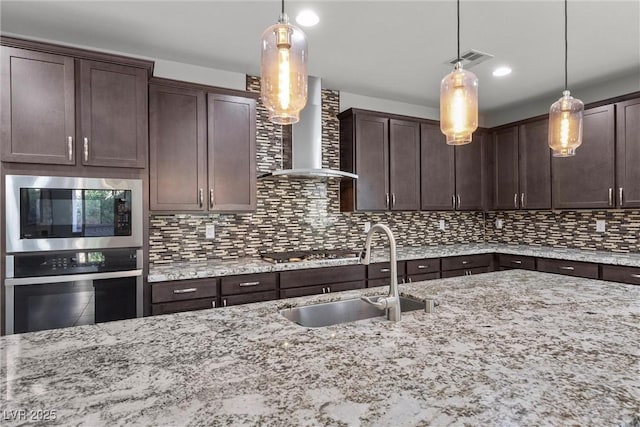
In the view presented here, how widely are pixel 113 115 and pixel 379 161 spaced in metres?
2.38

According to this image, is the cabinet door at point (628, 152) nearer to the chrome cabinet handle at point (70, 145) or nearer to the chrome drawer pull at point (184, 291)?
the chrome drawer pull at point (184, 291)

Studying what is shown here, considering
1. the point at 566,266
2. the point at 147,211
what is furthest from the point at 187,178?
the point at 566,266

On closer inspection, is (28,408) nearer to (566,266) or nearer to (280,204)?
(280,204)

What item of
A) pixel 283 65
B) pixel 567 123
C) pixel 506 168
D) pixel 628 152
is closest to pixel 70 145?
pixel 283 65

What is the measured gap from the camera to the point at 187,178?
9.33 feet

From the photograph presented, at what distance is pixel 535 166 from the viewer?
3975 mm

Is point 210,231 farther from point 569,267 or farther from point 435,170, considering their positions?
point 569,267

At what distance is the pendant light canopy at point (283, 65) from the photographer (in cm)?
120

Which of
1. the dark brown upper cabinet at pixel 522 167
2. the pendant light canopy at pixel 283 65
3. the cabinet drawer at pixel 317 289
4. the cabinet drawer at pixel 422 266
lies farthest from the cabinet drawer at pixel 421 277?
the pendant light canopy at pixel 283 65

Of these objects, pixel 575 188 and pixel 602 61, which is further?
pixel 575 188

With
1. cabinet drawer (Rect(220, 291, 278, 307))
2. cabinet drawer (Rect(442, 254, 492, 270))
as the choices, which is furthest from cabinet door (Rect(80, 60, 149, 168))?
cabinet drawer (Rect(442, 254, 492, 270))

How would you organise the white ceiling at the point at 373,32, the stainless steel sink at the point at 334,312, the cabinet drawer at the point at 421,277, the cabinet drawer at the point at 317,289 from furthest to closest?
the cabinet drawer at the point at 421,277 → the cabinet drawer at the point at 317,289 → the white ceiling at the point at 373,32 → the stainless steel sink at the point at 334,312

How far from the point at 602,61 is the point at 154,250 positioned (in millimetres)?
4084

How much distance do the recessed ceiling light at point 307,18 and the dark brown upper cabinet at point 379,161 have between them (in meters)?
1.28
